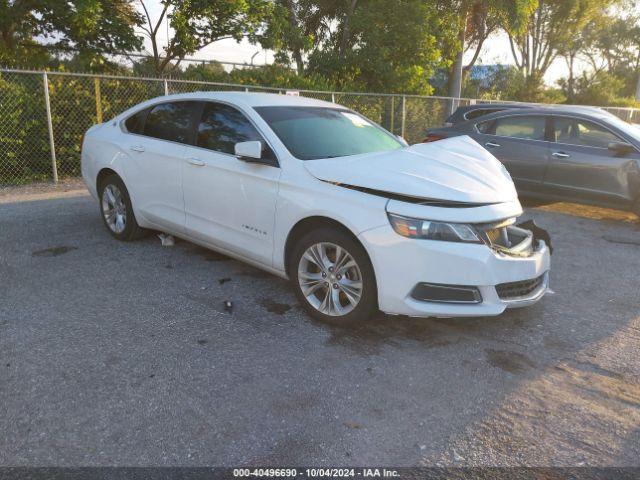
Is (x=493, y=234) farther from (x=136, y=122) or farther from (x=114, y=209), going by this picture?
(x=114, y=209)

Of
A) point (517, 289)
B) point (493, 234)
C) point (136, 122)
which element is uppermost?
point (136, 122)

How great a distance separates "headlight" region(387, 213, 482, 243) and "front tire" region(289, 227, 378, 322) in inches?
12.7

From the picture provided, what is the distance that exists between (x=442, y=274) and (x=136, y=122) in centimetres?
376

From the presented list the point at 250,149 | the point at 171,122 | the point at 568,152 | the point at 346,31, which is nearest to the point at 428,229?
the point at 250,149

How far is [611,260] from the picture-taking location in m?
5.87

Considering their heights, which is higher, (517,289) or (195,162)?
(195,162)

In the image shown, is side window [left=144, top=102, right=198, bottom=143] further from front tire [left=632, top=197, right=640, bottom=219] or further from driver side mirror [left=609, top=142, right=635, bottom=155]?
front tire [left=632, top=197, right=640, bottom=219]

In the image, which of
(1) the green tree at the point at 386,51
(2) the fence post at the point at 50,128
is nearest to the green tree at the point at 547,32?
(1) the green tree at the point at 386,51

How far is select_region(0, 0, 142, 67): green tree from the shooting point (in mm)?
12828

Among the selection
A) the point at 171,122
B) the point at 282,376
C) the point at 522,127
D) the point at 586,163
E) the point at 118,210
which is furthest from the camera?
the point at 522,127

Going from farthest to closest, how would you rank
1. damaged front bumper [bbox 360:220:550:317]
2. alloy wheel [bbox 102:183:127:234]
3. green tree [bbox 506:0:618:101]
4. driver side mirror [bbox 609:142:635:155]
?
green tree [bbox 506:0:618:101], driver side mirror [bbox 609:142:635:155], alloy wheel [bbox 102:183:127:234], damaged front bumper [bbox 360:220:550:317]

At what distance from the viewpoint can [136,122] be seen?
5551mm

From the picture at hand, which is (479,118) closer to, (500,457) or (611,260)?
(611,260)

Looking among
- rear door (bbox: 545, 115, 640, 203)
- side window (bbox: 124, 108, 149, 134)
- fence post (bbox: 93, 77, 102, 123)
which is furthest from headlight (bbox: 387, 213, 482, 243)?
fence post (bbox: 93, 77, 102, 123)
